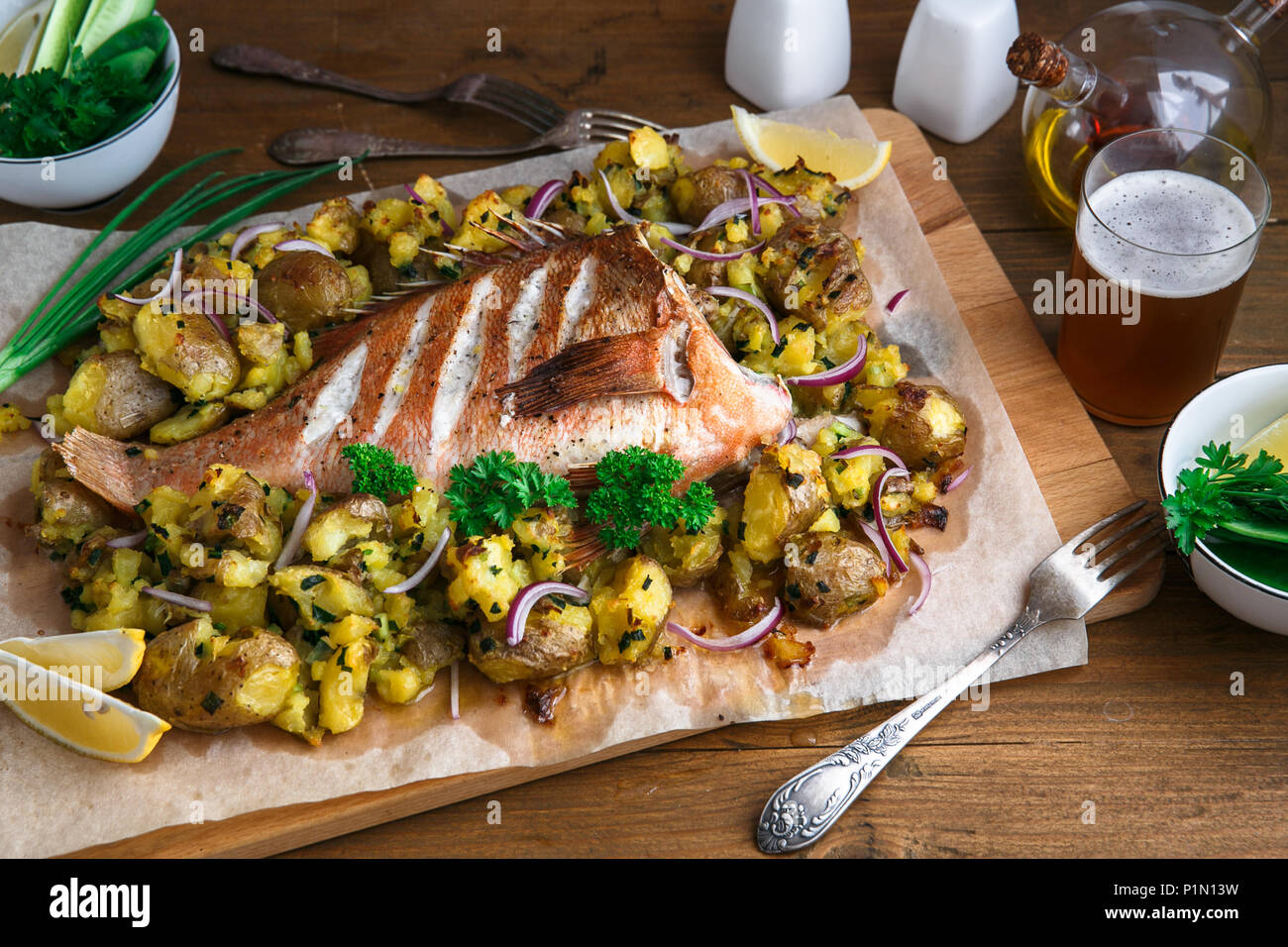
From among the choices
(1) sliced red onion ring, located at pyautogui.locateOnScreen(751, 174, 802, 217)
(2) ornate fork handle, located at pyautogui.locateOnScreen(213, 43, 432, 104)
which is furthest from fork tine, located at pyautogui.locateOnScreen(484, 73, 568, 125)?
(1) sliced red onion ring, located at pyautogui.locateOnScreen(751, 174, 802, 217)

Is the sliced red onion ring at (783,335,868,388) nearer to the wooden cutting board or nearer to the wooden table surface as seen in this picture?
the wooden cutting board

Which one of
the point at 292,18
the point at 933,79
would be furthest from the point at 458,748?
the point at 292,18

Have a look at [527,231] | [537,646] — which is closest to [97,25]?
[527,231]

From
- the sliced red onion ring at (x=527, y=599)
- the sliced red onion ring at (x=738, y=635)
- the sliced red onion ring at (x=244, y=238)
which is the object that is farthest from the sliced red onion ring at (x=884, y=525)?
the sliced red onion ring at (x=244, y=238)

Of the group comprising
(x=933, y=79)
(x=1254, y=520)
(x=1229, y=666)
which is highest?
(x=933, y=79)

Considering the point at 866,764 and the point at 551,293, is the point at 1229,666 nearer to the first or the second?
the point at 866,764
